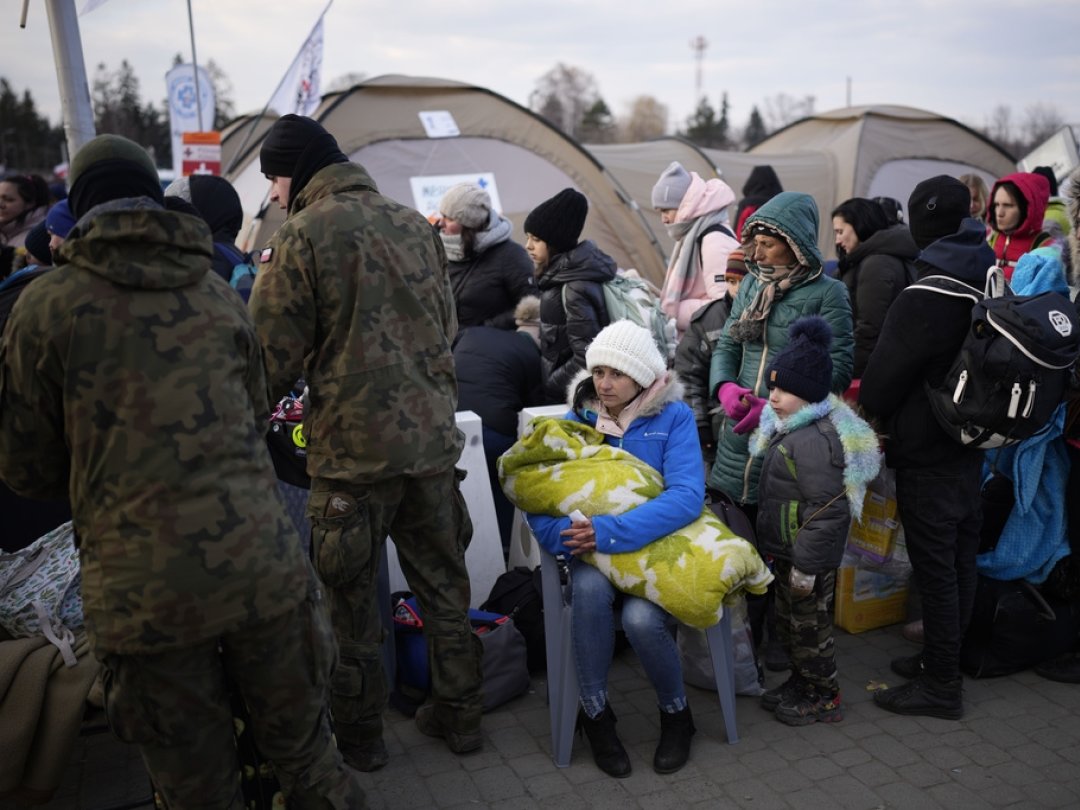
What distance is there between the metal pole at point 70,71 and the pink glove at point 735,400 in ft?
13.8

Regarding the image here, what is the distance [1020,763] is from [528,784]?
5.57ft

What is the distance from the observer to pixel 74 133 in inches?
233

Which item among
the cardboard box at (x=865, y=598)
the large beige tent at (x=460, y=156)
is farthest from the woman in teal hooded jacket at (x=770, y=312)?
the large beige tent at (x=460, y=156)

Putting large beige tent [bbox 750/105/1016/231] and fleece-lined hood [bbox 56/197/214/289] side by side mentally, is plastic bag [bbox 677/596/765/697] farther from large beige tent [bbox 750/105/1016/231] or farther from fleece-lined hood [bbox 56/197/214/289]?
large beige tent [bbox 750/105/1016/231]

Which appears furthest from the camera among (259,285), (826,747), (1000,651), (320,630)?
(1000,651)

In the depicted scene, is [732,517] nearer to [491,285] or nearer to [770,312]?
[770,312]

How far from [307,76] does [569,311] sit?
5.91 metres

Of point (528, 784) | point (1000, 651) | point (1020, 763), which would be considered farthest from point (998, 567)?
point (528, 784)

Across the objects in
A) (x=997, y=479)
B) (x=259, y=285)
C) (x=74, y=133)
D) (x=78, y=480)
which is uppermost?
(x=74, y=133)

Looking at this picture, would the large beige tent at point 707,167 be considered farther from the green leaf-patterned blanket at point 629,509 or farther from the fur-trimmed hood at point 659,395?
the green leaf-patterned blanket at point 629,509

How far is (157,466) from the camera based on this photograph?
2094 millimetres

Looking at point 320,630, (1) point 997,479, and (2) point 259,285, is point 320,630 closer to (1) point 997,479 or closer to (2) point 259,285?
(2) point 259,285

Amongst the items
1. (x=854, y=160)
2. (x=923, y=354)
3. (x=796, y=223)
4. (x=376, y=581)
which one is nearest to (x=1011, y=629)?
(x=923, y=354)

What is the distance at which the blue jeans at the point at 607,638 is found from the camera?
128 inches
